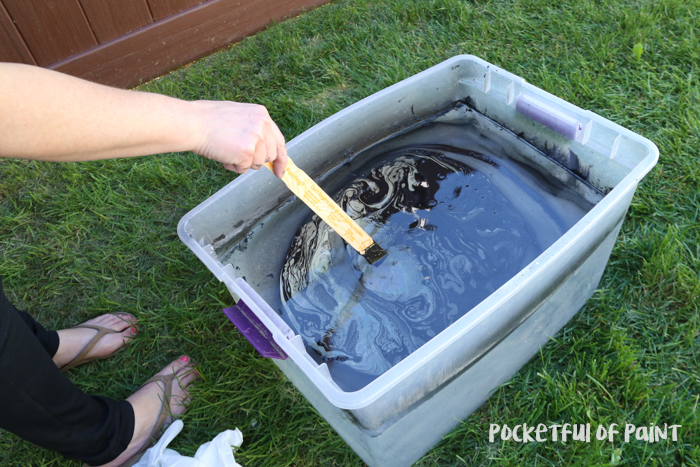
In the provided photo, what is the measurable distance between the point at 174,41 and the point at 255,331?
1.63 m

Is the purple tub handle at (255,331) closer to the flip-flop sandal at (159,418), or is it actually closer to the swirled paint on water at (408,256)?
the swirled paint on water at (408,256)

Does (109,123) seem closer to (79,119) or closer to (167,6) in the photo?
(79,119)

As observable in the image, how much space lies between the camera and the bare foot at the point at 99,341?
123 centimetres

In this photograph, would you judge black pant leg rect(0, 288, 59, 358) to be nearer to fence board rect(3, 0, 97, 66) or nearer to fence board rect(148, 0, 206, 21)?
fence board rect(3, 0, 97, 66)

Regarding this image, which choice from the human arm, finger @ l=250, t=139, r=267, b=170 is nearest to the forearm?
the human arm

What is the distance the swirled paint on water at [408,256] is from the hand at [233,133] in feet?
1.42

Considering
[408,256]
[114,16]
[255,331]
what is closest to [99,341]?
[255,331]

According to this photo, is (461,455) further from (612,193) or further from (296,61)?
(296,61)

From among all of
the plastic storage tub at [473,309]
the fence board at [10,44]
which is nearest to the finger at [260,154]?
the plastic storage tub at [473,309]

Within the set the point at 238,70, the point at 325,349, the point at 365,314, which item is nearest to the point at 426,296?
the point at 365,314

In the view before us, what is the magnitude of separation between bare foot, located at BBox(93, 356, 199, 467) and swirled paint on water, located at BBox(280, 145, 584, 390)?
29cm

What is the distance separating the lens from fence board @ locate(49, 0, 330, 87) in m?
1.96

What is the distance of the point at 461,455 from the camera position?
1.02 metres

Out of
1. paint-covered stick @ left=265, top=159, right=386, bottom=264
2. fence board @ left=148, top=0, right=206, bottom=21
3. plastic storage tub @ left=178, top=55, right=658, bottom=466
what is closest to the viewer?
plastic storage tub @ left=178, top=55, right=658, bottom=466
